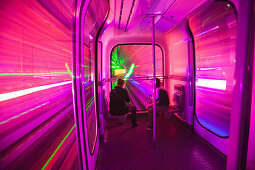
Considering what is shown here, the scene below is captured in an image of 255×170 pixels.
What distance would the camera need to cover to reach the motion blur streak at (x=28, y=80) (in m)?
1.86

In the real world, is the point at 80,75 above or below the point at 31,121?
above

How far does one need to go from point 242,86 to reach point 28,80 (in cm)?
366

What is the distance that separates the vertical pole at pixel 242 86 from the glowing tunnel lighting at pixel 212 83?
5.20ft

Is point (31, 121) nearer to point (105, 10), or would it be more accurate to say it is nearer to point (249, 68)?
point (105, 10)

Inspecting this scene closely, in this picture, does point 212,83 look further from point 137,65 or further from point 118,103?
point 137,65

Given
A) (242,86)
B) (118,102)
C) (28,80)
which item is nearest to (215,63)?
(242,86)

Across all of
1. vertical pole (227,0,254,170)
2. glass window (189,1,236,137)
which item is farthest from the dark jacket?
vertical pole (227,0,254,170)

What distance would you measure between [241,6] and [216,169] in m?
2.25

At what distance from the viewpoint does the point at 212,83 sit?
253 cm

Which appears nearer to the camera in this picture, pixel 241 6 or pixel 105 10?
pixel 241 6

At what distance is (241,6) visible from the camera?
860 mm

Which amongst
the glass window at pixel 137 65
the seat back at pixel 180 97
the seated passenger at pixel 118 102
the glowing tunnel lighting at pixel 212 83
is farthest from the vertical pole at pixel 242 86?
the glass window at pixel 137 65

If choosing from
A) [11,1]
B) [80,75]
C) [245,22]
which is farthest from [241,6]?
[11,1]

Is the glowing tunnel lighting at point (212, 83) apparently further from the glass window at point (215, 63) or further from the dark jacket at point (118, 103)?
the dark jacket at point (118, 103)
